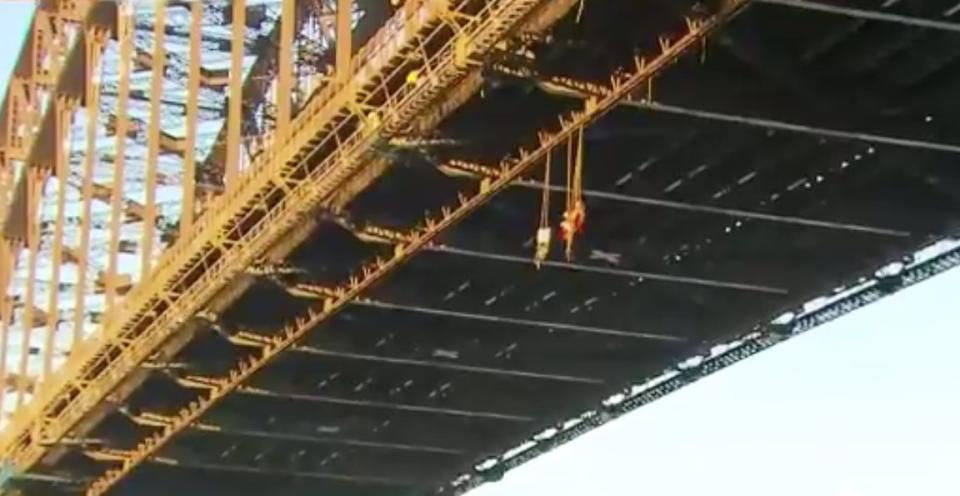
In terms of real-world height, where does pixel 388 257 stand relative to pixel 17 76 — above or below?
below

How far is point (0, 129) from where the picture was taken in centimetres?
7200

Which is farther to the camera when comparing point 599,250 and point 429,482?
point 429,482

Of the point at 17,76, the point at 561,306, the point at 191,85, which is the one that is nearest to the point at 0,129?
the point at 17,76

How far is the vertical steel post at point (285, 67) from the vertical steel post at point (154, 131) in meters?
8.63

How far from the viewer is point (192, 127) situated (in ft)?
171

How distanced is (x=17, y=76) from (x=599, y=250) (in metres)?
27.1

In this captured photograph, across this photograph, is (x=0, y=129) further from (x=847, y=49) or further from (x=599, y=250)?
(x=847, y=49)

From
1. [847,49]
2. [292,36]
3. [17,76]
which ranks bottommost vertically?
[847,49]

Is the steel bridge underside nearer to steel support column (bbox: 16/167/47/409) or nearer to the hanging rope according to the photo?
the hanging rope

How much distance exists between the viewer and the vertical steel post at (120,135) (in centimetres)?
5769

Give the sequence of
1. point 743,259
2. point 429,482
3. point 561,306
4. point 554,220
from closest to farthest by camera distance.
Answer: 1. point 554,220
2. point 743,259
3. point 561,306
4. point 429,482

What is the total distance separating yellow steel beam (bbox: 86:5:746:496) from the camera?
35.2 m

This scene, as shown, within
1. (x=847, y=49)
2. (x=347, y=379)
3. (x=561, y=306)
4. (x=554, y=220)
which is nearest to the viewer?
(x=847, y=49)

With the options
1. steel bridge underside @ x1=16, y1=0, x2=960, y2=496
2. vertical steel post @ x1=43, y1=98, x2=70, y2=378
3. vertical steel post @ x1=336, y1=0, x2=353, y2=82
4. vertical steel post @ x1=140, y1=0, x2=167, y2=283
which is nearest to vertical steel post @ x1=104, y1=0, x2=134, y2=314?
vertical steel post @ x1=140, y1=0, x2=167, y2=283
